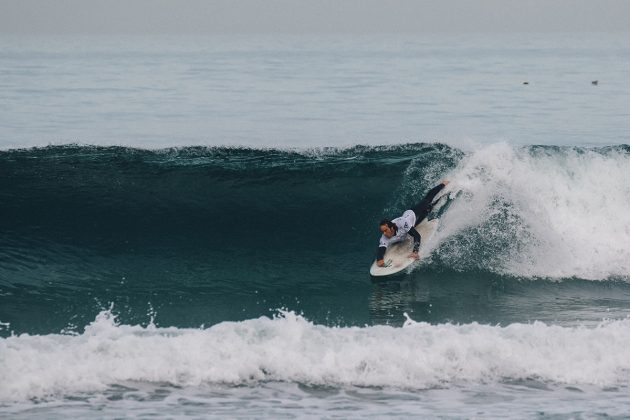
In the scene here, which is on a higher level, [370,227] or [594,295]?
[370,227]

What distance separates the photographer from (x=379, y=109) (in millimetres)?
35469

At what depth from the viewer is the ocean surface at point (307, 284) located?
1025 cm

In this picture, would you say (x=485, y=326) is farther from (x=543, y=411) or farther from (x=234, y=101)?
(x=234, y=101)

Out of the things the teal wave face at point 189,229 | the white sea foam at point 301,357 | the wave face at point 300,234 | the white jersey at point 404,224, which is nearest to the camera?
the white sea foam at point 301,357

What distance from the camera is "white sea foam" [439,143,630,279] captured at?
15.5m

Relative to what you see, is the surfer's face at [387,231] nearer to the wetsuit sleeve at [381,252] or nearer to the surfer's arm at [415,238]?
the wetsuit sleeve at [381,252]

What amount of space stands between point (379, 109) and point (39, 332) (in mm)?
24843

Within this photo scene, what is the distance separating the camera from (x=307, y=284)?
14.7 m

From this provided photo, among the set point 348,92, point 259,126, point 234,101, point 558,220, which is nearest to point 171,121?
point 259,126

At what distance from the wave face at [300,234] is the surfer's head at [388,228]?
72 cm

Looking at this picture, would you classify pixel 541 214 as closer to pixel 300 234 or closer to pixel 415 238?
pixel 415 238

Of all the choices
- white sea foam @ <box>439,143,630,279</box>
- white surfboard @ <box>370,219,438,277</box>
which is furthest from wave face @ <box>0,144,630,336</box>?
white surfboard @ <box>370,219,438,277</box>

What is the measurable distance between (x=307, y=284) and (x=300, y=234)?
191 centimetres

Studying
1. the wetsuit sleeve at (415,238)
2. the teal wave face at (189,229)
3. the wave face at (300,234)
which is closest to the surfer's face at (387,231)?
the wetsuit sleeve at (415,238)
